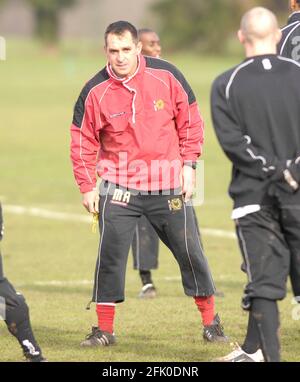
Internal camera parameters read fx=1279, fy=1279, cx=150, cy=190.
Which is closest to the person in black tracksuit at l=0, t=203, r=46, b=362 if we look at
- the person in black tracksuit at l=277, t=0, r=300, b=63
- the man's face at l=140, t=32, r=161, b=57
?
the person in black tracksuit at l=277, t=0, r=300, b=63

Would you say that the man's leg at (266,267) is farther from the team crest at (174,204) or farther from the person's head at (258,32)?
the team crest at (174,204)

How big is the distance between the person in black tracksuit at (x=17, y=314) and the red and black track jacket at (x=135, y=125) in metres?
1.46

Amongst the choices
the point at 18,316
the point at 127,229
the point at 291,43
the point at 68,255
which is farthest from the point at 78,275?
the point at 18,316

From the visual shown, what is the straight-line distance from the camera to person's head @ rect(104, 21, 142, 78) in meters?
9.30

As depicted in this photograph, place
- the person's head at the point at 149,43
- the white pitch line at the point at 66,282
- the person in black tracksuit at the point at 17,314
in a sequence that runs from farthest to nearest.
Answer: the white pitch line at the point at 66,282 < the person's head at the point at 149,43 < the person in black tracksuit at the point at 17,314

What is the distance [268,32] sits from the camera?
7750 mm

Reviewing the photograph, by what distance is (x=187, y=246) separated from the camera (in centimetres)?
965

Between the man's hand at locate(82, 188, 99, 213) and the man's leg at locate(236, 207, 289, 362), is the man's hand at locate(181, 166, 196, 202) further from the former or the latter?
the man's leg at locate(236, 207, 289, 362)

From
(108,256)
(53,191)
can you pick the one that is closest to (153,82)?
(108,256)

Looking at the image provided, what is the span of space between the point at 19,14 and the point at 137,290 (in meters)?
131

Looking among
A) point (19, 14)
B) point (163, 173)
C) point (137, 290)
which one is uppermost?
point (19, 14)

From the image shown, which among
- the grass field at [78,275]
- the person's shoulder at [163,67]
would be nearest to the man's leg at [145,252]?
the grass field at [78,275]

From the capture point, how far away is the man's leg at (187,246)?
9.62 m
